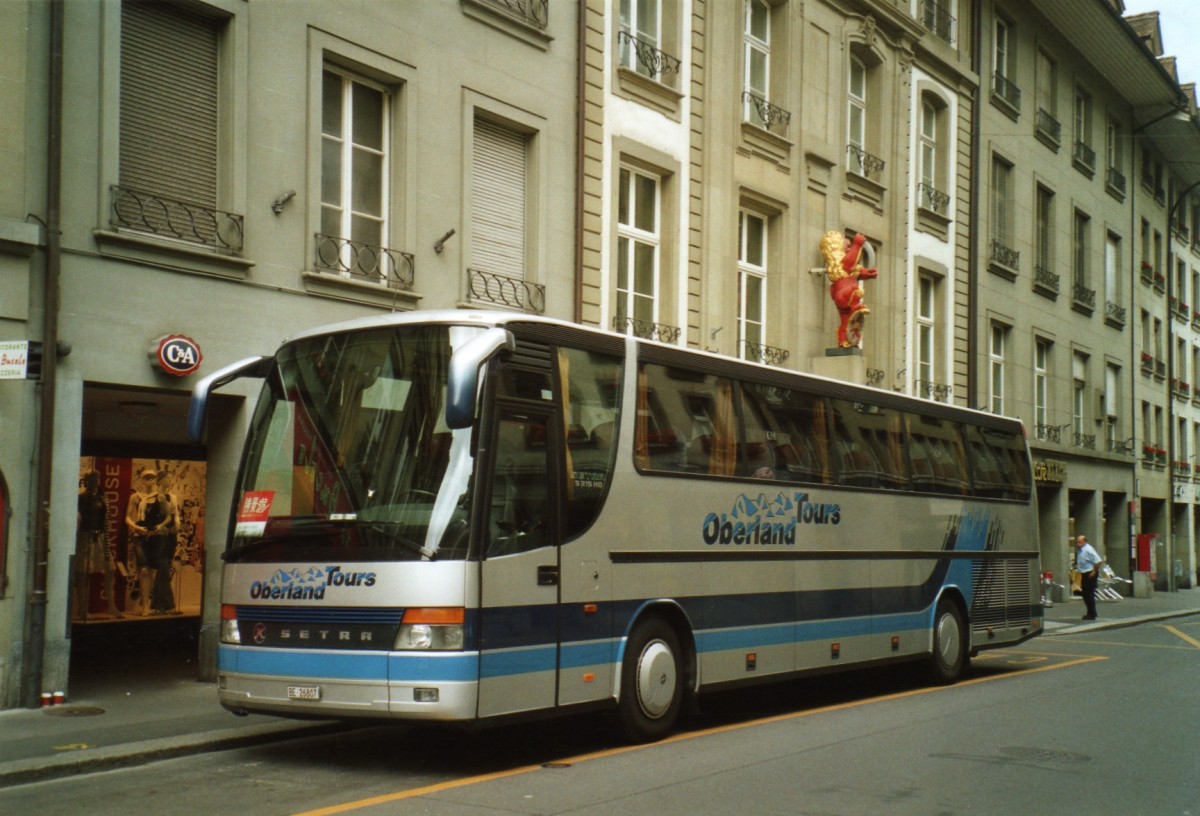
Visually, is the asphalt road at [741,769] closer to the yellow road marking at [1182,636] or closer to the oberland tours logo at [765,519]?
the oberland tours logo at [765,519]

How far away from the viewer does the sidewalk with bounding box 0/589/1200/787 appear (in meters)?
9.09

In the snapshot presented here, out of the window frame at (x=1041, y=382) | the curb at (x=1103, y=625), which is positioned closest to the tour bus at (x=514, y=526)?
the curb at (x=1103, y=625)

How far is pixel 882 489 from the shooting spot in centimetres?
1448

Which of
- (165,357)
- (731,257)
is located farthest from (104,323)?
(731,257)

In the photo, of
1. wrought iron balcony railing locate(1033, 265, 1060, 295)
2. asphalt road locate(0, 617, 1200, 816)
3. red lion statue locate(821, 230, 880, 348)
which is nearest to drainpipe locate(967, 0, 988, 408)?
wrought iron balcony railing locate(1033, 265, 1060, 295)

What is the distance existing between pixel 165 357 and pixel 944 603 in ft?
30.0

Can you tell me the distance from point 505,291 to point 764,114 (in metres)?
7.77

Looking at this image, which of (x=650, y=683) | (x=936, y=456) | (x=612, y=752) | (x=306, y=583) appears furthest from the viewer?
(x=936, y=456)

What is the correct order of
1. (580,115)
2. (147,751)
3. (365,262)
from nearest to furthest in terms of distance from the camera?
1. (147,751)
2. (365,262)
3. (580,115)

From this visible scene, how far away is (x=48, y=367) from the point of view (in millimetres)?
11508

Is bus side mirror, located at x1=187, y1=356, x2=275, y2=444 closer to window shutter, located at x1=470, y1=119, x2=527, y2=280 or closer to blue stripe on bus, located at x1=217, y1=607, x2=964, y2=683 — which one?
blue stripe on bus, located at x1=217, y1=607, x2=964, y2=683

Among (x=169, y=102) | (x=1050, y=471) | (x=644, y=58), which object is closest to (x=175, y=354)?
(x=169, y=102)

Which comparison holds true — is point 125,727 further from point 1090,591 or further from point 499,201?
point 1090,591

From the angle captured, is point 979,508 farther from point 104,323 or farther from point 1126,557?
point 1126,557
